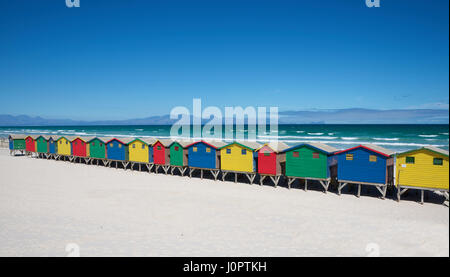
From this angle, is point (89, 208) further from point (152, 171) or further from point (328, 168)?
point (328, 168)

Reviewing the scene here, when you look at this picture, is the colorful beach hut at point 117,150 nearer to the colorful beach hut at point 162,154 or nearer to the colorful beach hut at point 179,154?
the colorful beach hut at point 162,154

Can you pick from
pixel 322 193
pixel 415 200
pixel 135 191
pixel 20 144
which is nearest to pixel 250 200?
pixel 322 193

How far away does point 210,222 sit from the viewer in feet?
35.6

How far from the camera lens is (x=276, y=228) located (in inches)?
402

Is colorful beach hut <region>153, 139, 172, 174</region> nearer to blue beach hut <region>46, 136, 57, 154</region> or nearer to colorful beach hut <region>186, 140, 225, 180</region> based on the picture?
colorful beach hut <region>186, 140, 225, 180</region>

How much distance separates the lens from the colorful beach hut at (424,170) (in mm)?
12344

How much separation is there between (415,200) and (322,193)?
415 centimetres

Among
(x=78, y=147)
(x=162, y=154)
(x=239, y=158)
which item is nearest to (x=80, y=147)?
(x=78, y=147)

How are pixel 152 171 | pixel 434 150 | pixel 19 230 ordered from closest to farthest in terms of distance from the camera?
pixel 19 230, pixel 434 150, pixel 152 171

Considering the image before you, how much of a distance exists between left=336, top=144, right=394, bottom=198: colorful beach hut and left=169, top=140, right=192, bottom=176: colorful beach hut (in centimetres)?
1020

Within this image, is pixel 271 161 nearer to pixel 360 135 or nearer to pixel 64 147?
pixel 64 147

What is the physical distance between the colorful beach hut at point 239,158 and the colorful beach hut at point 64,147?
56.4 ft

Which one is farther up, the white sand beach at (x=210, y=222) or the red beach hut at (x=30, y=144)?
the red beach hut at (x=30, y=144)

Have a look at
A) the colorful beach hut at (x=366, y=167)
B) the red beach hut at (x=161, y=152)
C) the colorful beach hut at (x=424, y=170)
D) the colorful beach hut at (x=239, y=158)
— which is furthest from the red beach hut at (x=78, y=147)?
the colorful beach hut at (x=424, y=170)
